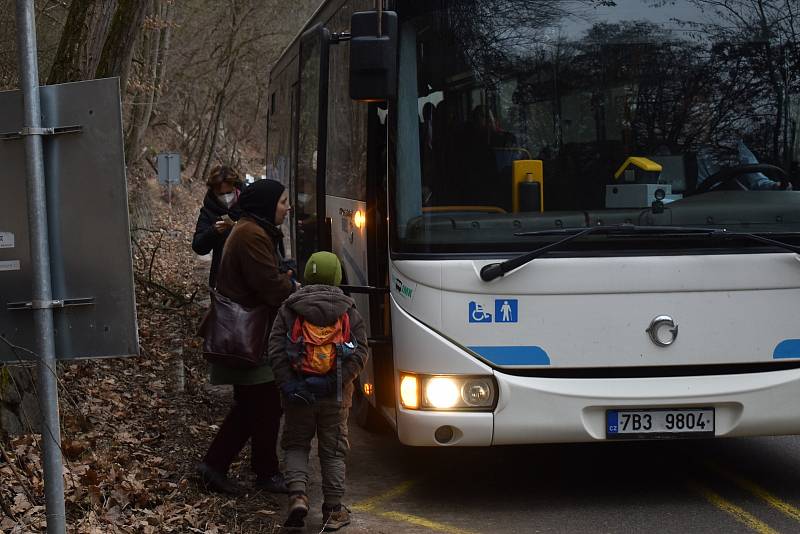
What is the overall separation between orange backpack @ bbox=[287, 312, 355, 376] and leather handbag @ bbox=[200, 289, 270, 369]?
66cm

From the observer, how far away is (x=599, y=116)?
6.29 meters

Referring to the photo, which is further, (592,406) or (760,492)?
(760,492)

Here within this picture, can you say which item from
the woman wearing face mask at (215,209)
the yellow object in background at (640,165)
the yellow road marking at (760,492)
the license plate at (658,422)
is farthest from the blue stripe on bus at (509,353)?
the woman wearing face mask at (215,209)

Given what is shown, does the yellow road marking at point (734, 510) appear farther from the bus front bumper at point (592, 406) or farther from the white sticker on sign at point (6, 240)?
the white sticker on sign at point (6, 240)

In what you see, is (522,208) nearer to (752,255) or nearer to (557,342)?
(557,342)

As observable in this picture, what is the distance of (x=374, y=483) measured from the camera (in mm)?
7258

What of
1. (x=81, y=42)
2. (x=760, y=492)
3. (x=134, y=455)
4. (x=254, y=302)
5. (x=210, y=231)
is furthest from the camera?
(x=81, y=42)

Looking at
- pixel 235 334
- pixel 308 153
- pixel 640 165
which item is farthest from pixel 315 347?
pixel 308 153

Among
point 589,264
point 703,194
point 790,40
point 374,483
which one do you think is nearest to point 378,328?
point 374,483

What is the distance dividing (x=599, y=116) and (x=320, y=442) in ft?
7.61

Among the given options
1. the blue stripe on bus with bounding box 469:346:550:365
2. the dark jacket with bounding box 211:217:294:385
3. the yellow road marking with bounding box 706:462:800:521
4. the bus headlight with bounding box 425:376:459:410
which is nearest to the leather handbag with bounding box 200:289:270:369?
the dark jacket with bounding box 211:217:294:385

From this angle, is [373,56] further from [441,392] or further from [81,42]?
[81,42]

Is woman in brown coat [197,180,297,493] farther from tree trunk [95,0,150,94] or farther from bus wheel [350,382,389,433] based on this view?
tree trunk [95,0,150,94]

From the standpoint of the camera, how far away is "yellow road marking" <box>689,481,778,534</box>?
6.01m
